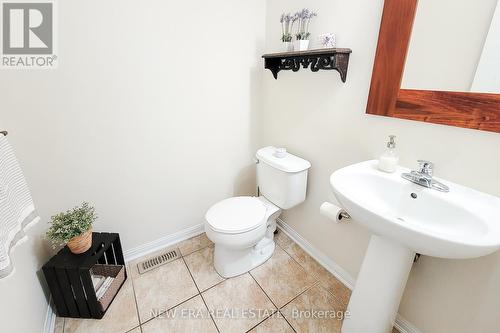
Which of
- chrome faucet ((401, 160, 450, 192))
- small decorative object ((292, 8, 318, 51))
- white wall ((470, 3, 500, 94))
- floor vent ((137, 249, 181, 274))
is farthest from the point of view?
floor vent ((137, 249, 181, 274))

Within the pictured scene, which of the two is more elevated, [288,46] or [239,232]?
[288,46]

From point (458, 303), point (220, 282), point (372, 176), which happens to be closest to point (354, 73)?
point (372, 176)

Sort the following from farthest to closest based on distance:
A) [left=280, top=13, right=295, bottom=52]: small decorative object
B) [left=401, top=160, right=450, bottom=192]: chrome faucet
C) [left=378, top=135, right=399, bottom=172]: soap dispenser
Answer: [left=280, top=13, right=295, bottom=52]: small decorative object < [left=378, top=135, right=399, bottom=172]: soap dispenser < [left=401, top=160, right=450, bottom=192]: chrome faucet

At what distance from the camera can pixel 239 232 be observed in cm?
132

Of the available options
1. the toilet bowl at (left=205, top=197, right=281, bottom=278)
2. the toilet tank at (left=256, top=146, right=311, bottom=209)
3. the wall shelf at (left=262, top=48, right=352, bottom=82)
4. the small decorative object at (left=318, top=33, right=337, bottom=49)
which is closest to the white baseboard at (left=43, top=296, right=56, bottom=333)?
the toilet bowl at (left=205, top=197, right=281, bottom=278)

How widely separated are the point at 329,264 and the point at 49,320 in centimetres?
161

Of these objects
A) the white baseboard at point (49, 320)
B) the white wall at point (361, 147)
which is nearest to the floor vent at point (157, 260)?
the white baseboard at point (49, 320)

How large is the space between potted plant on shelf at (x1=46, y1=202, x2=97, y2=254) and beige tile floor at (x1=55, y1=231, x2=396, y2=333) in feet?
1.33

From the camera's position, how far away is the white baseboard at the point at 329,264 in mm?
1182

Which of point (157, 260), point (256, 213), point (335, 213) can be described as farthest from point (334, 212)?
point (157, 260)

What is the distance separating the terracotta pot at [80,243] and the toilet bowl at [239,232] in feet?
2.05

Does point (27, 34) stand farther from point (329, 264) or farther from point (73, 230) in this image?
point (329, 264)

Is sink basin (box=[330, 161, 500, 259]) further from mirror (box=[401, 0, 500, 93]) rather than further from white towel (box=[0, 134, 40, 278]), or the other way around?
white towel (box=[0, 134, 40, 278])

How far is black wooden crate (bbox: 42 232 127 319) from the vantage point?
3.78 feet
